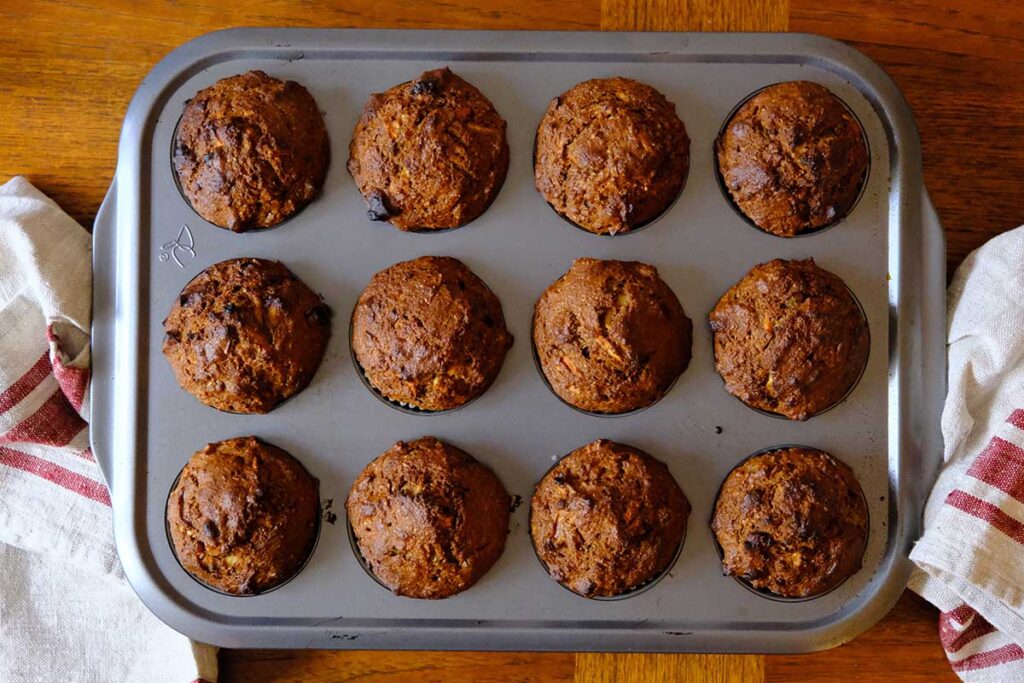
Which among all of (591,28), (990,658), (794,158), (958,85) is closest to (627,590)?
(990,658)

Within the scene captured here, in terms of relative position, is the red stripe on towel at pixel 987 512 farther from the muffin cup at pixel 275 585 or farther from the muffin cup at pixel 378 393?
the muffin cup at pixel 275 585

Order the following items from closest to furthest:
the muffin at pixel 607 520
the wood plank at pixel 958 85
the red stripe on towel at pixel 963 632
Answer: the muffin at pixel 607 520 → the red stripe on towel at pixel 963 632 → the wood plank at pixel 958 85

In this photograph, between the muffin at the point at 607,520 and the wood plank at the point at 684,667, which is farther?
the wood plank at the point at 684,667

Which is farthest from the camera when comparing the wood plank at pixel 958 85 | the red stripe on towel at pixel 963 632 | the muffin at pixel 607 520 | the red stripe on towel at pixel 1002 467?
the wood plank at pixel 958 85

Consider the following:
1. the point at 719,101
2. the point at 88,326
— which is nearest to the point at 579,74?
the point at 719,101

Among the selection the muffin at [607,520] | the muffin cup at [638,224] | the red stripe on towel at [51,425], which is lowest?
the red stripe on towel at [51,425]

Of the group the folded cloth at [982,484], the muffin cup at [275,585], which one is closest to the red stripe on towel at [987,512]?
the folded cloth at [982,484]

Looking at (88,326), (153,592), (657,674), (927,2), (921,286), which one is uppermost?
(927,2)

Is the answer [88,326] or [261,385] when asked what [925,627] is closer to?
[261,385]

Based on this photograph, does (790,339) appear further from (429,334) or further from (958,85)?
(958,85)
